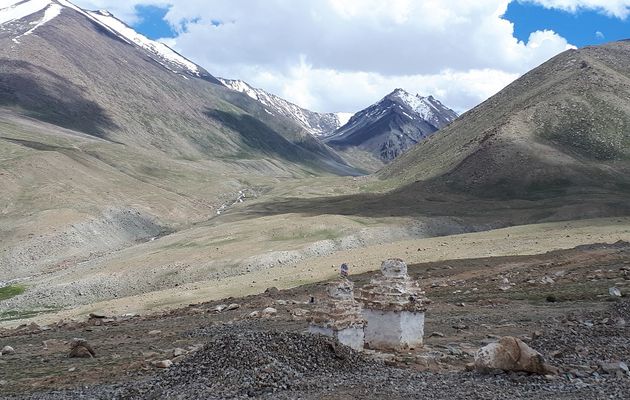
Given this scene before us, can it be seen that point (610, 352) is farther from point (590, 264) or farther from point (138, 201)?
point (138, 201)

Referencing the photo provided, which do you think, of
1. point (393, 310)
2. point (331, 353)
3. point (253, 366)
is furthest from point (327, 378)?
point (393, 310)

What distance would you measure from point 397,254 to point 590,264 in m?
19.6

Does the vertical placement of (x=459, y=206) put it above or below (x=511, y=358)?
above

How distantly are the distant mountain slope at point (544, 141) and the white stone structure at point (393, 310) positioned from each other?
82.0 metres

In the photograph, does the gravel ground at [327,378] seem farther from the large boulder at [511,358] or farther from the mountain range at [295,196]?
the mountain range at [295,196]

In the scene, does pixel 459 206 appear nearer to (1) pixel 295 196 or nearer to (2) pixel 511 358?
(1) pixel 295 196

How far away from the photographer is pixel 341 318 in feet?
64.0

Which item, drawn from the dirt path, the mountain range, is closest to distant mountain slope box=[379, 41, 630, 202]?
the mountain range

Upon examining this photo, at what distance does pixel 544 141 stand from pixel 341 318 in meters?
116

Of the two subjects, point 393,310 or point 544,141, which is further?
point 544,141

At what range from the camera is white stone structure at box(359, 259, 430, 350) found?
20719 mm

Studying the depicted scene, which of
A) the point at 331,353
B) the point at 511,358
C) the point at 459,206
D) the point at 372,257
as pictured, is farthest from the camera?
the point at 459,206

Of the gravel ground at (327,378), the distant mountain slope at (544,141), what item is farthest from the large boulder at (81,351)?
the distant mountain slope at (544,141)

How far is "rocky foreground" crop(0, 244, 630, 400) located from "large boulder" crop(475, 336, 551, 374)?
23cm
